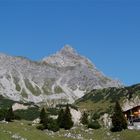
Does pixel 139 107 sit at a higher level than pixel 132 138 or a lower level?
higher

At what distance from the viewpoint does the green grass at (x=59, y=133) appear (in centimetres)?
8219

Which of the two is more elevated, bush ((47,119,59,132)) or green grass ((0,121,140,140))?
bush ((47,119,59,132))

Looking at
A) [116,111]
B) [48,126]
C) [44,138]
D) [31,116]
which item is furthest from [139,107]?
[31,116]

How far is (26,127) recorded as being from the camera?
94250mm

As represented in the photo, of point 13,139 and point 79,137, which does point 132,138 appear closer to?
point 79,137

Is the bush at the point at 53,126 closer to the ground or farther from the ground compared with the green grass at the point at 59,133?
farther from the ground

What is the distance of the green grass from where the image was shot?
82.2 meters

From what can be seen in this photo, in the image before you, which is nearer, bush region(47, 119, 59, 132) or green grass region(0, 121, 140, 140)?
green grass region(0, 121, 140, 140)

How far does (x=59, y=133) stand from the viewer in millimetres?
92062

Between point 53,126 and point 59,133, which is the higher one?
point 53,126

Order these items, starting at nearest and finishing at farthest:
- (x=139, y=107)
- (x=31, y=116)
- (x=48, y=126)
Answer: (x=48, y=126), (x=139, y=107), (x=31, y=116)

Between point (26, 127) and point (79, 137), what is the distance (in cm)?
1300

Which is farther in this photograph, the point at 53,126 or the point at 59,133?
the point at 53,126

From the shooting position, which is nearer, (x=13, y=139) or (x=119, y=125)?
(x=13, y=139)
